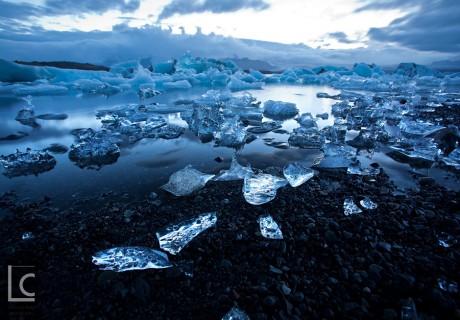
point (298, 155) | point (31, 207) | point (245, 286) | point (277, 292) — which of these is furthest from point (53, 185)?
A: point (298, 155)

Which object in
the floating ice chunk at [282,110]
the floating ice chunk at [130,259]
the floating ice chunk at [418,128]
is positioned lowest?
the floating ice chunk at [130,259]

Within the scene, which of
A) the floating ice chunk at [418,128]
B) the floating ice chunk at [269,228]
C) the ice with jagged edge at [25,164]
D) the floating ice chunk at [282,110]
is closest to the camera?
the floating ice chunk at [269,228]

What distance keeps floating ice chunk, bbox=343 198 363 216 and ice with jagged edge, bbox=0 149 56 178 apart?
12.3 ft

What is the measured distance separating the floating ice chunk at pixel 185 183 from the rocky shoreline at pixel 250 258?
0.35 ft

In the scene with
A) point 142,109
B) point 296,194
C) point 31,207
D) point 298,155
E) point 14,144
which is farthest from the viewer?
point 142,109

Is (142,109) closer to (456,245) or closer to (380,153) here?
(380,153)

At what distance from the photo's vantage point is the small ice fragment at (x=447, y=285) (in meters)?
1.47

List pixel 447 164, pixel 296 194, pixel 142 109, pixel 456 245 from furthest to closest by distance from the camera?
pixel 142 109 → pixel 447 164 → pixel 296 194 → pixel 456 245

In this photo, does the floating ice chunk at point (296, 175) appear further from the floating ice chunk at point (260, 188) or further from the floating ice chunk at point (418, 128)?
the floating ice chunk at point (418, 128)

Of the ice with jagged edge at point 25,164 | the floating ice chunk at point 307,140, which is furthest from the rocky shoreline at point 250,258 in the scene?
the floating ice chunk at point 307,140

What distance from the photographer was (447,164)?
141 inches

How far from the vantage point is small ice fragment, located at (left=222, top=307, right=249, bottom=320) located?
1329 mm

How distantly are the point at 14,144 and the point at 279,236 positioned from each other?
5324 millimetres

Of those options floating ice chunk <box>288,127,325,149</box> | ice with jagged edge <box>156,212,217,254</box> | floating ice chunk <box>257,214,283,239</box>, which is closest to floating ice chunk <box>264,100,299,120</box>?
floating ice chunk <box>288,127,325,149</box>
